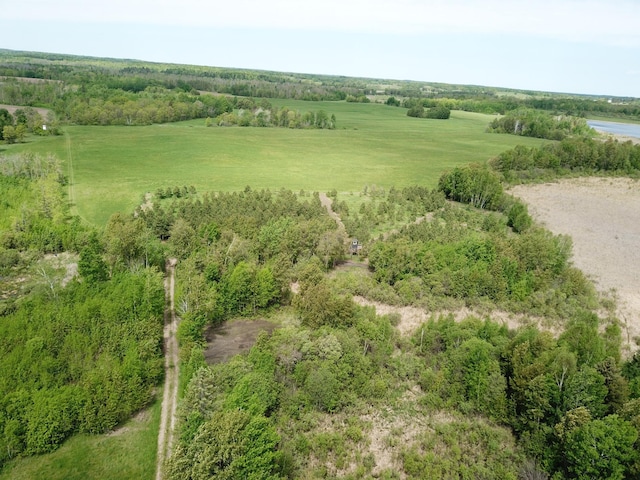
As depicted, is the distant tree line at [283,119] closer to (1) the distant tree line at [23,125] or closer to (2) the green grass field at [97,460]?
(1) the distant tree line at [23,125]

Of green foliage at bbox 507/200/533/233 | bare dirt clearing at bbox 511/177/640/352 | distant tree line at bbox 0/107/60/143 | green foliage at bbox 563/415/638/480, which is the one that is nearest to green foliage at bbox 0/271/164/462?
green foliage at bbox 563/415/638/480

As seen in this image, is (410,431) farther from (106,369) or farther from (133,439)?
(106,369)

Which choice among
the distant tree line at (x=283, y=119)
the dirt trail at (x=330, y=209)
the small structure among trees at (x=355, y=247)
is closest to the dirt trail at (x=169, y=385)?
the small structure among trees at (x=355, y=247)

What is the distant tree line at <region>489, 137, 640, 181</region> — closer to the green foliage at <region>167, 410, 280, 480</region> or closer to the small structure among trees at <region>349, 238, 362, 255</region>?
the small structure among trees at <region>349, 238, 362, 255</region>

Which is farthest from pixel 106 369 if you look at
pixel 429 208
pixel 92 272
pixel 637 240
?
pixel 637 240

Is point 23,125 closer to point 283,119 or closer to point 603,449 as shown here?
point 283,119
